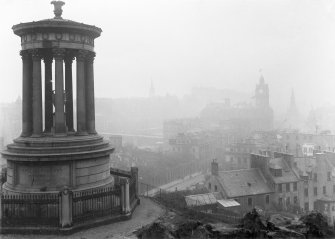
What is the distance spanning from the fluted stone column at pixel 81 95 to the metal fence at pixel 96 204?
10.9ft

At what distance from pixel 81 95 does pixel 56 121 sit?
1.86 meters

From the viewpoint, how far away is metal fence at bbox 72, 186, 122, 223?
16.8 metres

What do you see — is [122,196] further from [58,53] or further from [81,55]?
[58,53]

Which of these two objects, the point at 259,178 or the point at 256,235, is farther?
the point at 259,178

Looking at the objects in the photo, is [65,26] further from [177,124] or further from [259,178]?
[177,124]

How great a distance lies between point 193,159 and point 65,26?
247 feet

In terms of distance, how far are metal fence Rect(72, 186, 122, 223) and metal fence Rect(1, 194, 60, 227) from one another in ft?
2.70

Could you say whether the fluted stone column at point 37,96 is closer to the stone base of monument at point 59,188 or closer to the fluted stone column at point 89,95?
the stone base of monument at point 59,188

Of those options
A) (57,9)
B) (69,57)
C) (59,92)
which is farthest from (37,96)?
(57,9)

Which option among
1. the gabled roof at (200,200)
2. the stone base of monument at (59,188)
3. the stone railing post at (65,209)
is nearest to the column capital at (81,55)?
the stone base of monument at (59,188)

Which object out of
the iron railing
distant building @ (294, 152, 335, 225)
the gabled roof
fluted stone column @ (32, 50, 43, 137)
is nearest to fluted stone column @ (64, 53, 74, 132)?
fluted stone column @ (32, 50, 43, 137)

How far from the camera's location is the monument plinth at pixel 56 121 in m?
17.8

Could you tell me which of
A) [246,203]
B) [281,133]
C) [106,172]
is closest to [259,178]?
[246,203]

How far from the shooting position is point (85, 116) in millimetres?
19938
